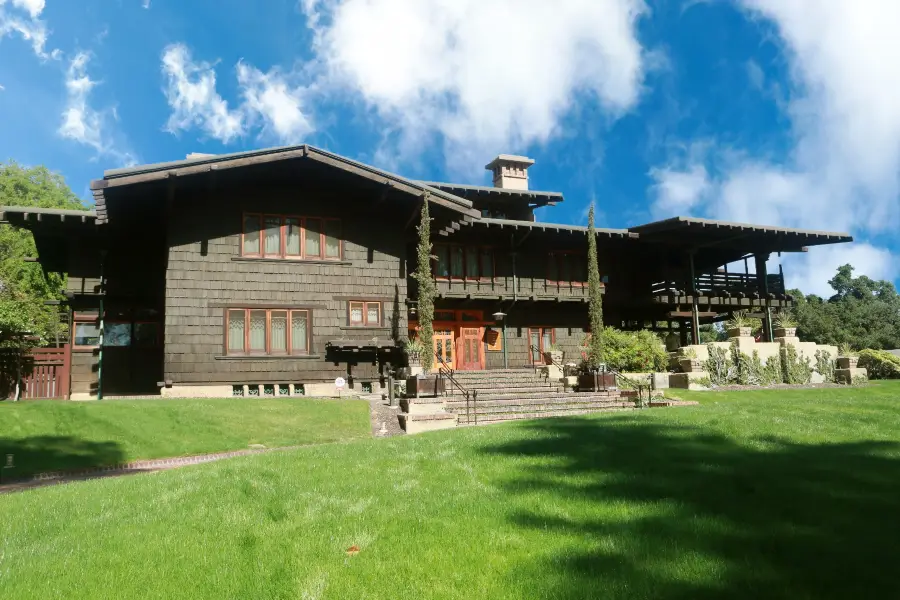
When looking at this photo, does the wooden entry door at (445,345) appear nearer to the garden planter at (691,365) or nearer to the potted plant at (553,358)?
the potted plant at (553,358)

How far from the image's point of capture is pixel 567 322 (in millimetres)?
29328

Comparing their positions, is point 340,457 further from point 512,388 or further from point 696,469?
point 512,388

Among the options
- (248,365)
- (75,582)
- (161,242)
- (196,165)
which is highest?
(196,165)

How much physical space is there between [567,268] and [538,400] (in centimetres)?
1188

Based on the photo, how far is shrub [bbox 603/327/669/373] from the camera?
24125 millimetres

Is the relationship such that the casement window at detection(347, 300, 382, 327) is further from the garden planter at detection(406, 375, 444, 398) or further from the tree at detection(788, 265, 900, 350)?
the tree at detection(788, 265, 900, 350)

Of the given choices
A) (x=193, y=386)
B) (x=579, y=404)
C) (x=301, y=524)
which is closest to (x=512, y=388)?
(x=579, y=404)

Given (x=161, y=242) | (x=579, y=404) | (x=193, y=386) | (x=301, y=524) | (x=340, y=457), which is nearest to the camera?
(x=301, y=524)

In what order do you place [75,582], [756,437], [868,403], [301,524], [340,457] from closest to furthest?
[75,582], [301,524], [756,437], [340,457], [868,403]

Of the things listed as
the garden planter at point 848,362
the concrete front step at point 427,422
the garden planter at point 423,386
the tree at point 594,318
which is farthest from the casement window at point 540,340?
the concrete front step at point 427,422

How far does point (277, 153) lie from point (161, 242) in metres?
6.19

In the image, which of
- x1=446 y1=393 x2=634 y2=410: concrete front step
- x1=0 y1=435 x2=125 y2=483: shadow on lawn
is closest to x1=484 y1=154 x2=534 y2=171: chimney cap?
x1=446 y1=393 x2=634 y2=410: concrete front step

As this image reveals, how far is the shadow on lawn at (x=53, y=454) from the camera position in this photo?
1162cm

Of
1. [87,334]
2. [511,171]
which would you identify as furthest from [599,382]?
[87,334]
